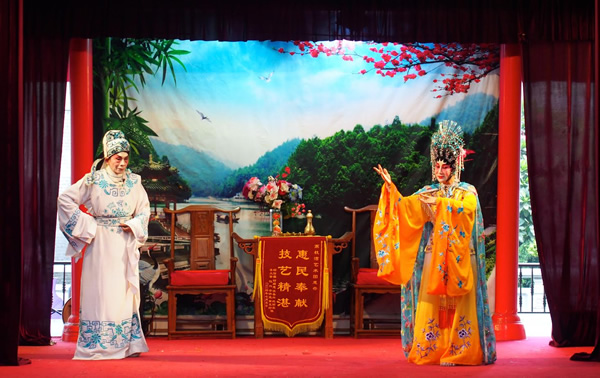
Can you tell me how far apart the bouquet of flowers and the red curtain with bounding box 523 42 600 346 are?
2046 millimetres

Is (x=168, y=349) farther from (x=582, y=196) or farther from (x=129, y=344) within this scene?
(x=582, y=196)

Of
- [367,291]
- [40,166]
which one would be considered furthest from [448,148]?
[40,166]

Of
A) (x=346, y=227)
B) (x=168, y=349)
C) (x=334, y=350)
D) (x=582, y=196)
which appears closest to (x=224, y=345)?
(x=168, y=349)

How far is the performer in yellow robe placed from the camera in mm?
5336

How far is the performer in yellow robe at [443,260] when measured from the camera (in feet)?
17.5

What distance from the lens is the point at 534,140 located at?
6.72 m

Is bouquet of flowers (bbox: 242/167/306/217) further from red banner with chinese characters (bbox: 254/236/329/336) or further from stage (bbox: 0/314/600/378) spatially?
stage (bbox: 0/314/600/378)

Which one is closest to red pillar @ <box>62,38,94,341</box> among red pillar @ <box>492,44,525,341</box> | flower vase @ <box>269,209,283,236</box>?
flower vase @ <box>269,209,283,236</box>

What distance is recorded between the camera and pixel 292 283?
6.83m

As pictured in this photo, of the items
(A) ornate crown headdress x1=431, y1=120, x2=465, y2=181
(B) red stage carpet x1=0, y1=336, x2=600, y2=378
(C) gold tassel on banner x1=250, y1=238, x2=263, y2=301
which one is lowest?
(B) red stage carpet x1=0, y1=336, x2=600, y2=378

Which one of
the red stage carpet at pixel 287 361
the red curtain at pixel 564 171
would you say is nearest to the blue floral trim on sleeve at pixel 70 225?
the red stage carpet at pixel 287 361

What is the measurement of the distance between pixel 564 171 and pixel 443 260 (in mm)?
1945

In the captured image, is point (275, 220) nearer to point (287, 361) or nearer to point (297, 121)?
point (297, 121)

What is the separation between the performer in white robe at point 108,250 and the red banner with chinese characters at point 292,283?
4.45 feet
